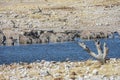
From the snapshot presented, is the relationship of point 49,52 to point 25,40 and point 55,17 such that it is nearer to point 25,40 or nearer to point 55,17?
point 25,40

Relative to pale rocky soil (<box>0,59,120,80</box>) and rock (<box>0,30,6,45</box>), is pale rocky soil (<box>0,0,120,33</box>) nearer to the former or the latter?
rock (<box>0,30,6,45</box>)

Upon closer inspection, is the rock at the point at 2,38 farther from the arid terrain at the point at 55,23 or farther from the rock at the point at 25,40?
the rock at the point at 25,40

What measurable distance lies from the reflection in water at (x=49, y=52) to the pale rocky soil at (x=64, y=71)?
381 inches

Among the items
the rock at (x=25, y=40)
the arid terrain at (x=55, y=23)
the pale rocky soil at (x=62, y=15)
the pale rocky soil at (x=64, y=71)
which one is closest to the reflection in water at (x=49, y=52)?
the rock at (x=25, y=40)

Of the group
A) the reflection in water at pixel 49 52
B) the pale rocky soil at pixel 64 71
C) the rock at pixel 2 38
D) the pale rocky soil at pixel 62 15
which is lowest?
the pale rocky soil at pixel 62 15

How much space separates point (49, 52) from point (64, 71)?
16.0 m

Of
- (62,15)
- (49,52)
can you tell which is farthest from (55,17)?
(49,52)

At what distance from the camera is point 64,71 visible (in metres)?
21.0

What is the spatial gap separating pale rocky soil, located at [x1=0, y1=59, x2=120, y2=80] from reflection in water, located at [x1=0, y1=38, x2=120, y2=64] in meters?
9.68

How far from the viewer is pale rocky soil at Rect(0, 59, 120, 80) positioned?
20.0m

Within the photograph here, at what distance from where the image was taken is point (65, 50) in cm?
3762

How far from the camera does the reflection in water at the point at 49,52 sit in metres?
33.8

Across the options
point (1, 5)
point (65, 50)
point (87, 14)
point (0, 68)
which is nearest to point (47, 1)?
point (1, 5)

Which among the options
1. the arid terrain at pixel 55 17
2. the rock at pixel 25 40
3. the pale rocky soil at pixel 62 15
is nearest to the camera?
the rock at pixel 25 40
